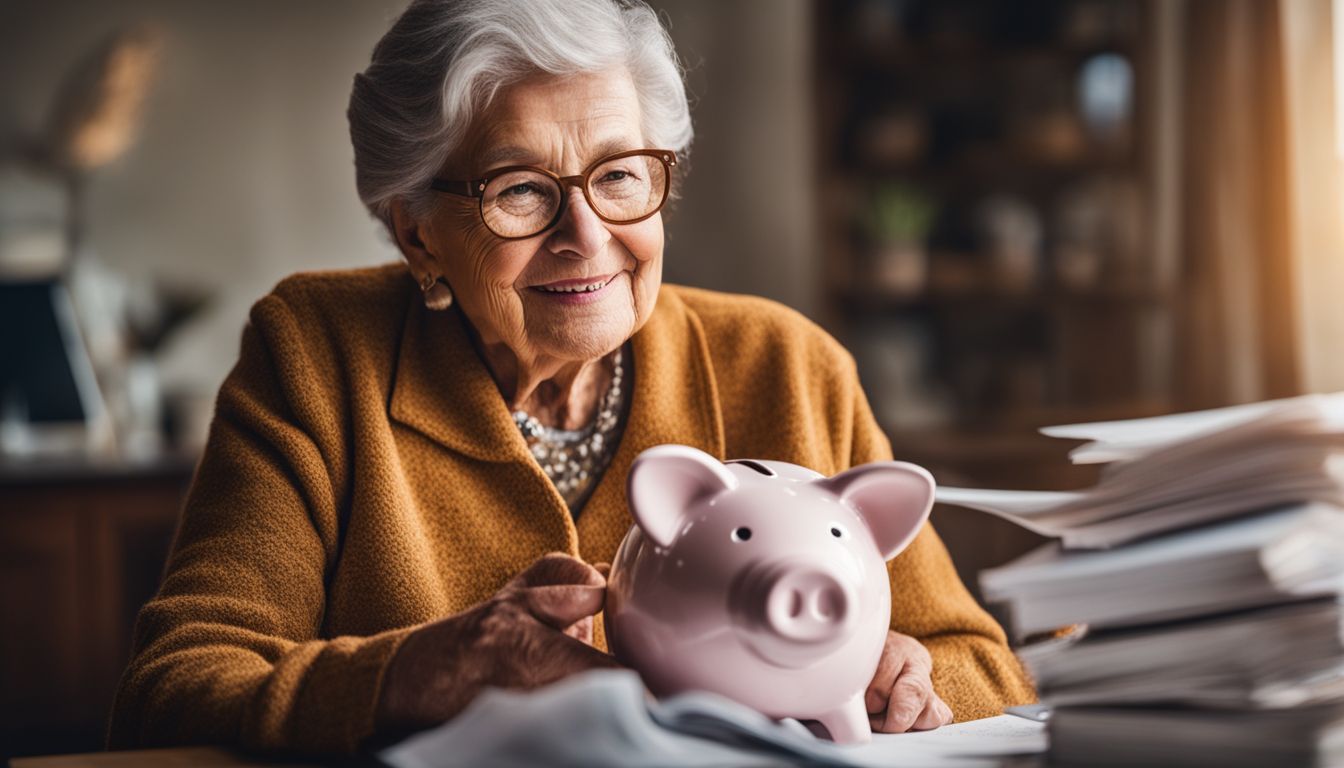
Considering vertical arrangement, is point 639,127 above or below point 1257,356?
above

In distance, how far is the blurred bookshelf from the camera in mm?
3918

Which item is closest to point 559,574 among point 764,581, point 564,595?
point 564,595

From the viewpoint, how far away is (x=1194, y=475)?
76 cm

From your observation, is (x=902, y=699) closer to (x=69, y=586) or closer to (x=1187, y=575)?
(x=1187, y=575)

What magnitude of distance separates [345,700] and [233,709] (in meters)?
0.10

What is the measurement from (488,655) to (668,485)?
16 centimetres

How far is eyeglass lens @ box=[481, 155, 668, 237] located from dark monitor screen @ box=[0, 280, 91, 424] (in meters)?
2.77

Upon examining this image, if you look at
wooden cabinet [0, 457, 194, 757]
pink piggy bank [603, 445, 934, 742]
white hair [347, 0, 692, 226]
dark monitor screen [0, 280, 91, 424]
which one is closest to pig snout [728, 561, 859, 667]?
pink piggy bank [603, 445, 934, 742]

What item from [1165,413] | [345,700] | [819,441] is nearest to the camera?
[345,700]

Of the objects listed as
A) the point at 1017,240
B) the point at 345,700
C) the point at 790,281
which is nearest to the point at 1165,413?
the point at 1017,240

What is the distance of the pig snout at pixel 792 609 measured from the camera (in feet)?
2.49

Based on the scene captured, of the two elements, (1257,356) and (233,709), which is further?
(1257,356)

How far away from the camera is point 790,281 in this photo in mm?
4508

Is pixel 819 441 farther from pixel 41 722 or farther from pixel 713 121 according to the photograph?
pixel 713 121
